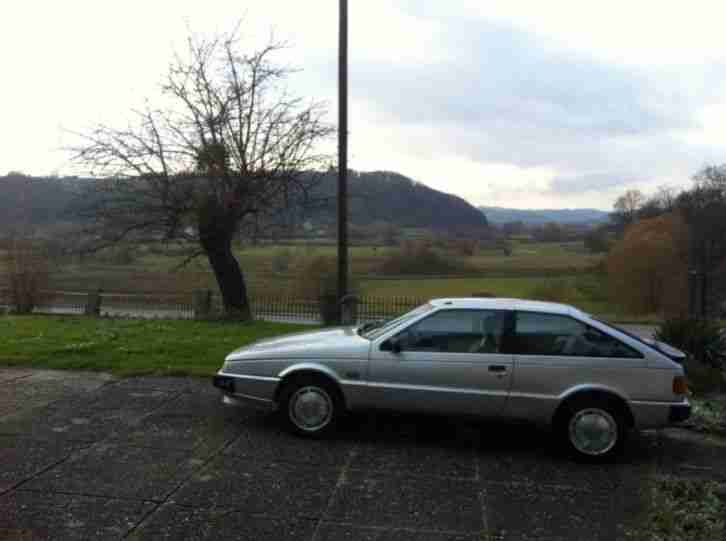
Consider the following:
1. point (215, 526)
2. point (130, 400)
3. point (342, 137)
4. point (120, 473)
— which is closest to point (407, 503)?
point (215, 526)

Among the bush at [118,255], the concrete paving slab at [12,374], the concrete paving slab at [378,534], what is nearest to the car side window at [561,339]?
the concrete paving slab at [378,534]

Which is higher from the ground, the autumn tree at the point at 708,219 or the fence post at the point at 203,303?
the autumn tree at the point at 708,219

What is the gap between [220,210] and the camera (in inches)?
692

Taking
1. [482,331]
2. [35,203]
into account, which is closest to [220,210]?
[35,203]

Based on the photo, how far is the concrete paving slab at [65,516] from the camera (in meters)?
3.74

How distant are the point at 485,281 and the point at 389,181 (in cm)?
803

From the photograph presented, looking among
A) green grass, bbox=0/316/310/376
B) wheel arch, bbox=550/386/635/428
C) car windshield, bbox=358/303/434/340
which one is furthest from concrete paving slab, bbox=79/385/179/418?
wheel arch, bbox=550/386/635/428

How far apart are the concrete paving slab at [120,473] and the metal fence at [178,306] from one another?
13.2m

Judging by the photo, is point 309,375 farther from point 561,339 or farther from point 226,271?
point 226,271

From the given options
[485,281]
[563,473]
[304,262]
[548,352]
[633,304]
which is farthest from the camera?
[633,304]

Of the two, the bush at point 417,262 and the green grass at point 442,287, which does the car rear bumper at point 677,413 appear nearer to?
the green grass at point 442,287

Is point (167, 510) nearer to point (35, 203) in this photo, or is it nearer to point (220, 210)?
point (220, 210)

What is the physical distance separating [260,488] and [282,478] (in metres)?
0.25

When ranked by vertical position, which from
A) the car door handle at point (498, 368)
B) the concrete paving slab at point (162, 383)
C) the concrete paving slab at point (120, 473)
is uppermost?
the car door handle at point (498, 368)
